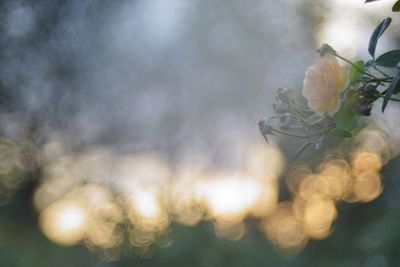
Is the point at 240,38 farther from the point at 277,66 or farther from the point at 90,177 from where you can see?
the point at 90,177

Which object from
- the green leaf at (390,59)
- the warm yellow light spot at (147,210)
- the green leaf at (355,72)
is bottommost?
the green leaf at (355,72)

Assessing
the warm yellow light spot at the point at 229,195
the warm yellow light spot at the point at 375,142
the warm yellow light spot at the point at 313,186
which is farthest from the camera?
the warm yellow light spot at the point at 313,186

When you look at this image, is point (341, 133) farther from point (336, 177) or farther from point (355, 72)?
point (336, 177)

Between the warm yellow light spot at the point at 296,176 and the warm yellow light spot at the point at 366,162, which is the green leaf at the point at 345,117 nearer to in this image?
the warm yellow light spot at the point at 366,162

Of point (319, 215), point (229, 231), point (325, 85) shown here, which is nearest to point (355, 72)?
point (325, 85)

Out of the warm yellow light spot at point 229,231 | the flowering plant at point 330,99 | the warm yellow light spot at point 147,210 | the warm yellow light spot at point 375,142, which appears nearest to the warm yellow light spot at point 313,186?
the warm yellow light spot at point 375,142

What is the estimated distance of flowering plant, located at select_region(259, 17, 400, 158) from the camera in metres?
0.58

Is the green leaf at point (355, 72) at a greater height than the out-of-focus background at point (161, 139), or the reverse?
the out-of-focus background at point (161, 139)

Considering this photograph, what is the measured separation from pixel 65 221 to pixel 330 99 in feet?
7.33

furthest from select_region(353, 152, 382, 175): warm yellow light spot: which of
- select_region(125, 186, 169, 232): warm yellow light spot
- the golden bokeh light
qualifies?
select_region(125, 186, 169, 232): warm yellow light spot

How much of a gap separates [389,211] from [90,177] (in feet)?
4.36

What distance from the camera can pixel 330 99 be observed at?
578 millimetres

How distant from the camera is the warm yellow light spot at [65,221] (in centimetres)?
252

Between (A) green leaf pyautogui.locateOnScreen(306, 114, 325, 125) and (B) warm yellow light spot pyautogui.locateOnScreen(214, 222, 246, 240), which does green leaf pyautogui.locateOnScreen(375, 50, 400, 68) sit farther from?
(B) warm yellow light spot pyautogui.locateOnScreen(214, 222, 246, 240)
